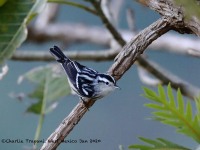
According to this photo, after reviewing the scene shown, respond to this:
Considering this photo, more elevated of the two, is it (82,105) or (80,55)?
(82,105)

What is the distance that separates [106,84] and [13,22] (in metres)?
0.21

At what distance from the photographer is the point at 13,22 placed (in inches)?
27.2

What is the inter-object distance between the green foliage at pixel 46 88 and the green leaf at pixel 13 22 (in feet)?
0.64

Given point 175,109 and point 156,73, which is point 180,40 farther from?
point 175,109

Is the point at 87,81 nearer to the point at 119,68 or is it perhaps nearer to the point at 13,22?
the point at 119,68

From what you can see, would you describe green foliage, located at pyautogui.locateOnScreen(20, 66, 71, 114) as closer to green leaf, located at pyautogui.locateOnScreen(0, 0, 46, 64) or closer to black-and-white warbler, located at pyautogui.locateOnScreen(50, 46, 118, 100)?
green leaf, located at pyautogui.locateOnScreen(0, 0, 46, 64)

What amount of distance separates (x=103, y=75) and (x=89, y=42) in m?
1.50

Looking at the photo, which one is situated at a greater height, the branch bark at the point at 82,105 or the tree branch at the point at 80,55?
the branch bark at the point at 82,105

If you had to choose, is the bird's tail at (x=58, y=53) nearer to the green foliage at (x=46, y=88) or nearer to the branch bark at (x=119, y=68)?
the branch bark at (x=119, y=68)

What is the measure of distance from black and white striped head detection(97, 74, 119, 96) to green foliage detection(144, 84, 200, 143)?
0.12 ft

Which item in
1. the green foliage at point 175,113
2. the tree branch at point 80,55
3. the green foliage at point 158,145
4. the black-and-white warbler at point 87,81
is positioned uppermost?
the black-and-white warbler at point 87,81

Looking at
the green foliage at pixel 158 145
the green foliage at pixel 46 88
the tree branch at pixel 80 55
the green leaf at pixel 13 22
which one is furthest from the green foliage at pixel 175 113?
the tree branch at pixel 80 55

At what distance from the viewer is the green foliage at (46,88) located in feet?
2.89

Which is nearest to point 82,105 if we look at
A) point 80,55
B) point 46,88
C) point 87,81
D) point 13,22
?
point 87,81
